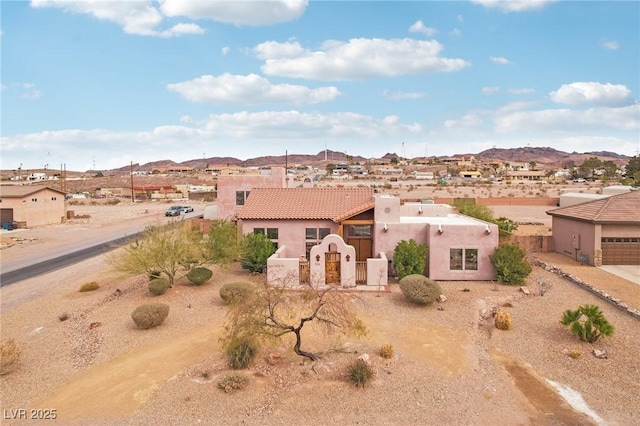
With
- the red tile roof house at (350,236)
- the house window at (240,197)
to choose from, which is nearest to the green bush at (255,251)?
the red tile roof house at (350,236)

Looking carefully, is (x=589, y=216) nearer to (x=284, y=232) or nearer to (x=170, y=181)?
(x=284, y=232)

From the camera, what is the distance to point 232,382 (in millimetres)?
12922

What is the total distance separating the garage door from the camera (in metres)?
26.7

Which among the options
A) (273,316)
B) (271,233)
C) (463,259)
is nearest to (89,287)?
(271,233)

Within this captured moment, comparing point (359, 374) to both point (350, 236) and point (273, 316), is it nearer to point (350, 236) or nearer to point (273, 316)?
point (273, 316)

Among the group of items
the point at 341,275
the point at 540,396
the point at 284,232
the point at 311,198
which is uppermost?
the point at 311,198

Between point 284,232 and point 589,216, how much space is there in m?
19.3

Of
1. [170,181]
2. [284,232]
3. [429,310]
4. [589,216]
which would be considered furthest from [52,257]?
[170,181]

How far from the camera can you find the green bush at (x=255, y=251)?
25.7m

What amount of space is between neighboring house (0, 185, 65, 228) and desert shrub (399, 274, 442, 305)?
158ft

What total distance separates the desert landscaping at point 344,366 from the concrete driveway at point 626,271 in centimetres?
168

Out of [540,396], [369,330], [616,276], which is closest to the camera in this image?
[540,396]

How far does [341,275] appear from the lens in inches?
Result: 894

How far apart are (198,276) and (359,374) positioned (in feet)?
44.1
